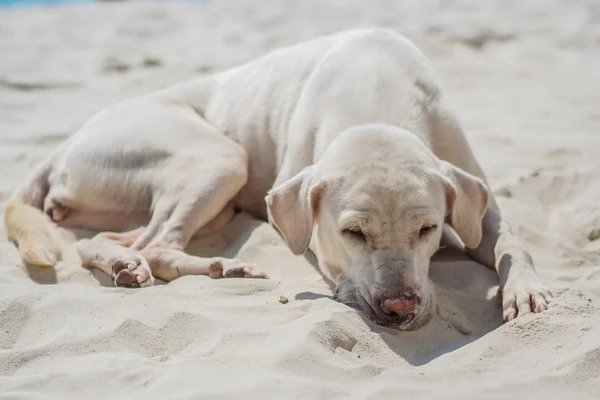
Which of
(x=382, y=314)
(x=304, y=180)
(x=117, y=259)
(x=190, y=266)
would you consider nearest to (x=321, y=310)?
(x=382, y=314)

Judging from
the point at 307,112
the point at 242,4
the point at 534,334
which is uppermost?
the point at 307,112

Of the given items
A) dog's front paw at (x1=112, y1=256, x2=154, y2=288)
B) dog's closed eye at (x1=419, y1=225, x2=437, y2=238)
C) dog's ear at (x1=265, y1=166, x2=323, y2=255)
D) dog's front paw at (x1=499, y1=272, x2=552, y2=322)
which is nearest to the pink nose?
dog's closed eye at (x1=419, y1=225, x2=437, y2=238)

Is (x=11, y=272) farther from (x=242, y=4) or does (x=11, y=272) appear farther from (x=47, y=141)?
(x=242, y=4)

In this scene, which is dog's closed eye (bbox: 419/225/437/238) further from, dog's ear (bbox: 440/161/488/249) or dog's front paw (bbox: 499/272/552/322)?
dog's front paw (bbox: 499/272/552/322)

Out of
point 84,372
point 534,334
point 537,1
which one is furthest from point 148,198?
point 537,1

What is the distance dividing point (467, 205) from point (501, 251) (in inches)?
13.4

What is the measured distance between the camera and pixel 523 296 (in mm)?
3326

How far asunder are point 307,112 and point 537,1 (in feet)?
24.7

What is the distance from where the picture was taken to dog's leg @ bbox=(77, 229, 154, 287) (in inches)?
152

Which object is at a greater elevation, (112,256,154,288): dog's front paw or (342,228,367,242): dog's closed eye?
(342,228,367,242): dog's closed eye

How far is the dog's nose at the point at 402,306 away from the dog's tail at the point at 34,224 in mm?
1768

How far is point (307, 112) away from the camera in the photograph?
168 inches

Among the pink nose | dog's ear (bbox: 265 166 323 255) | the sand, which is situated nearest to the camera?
the sand

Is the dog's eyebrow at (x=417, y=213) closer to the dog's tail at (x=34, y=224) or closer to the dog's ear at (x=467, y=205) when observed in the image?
the dog's ear at (x=467, y=205)
